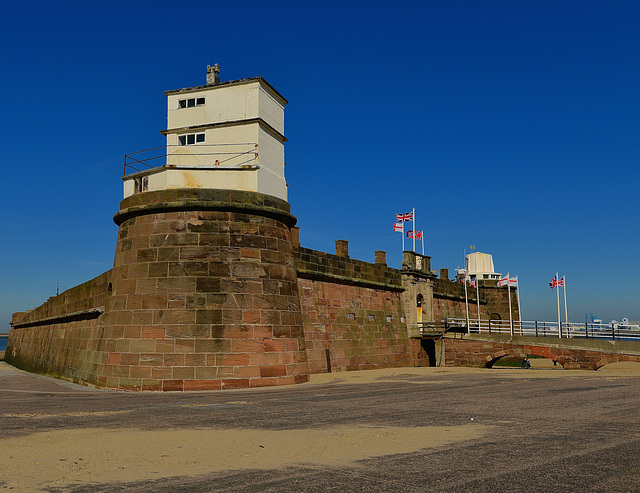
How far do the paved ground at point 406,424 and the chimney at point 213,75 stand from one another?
10.9 meters

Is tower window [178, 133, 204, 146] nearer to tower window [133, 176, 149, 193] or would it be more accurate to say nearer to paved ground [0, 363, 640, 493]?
tower window [133, 176, 149, 193]

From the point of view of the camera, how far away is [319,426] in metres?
8.38

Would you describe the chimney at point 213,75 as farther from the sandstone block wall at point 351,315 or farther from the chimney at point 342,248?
the chimney at point 342,248

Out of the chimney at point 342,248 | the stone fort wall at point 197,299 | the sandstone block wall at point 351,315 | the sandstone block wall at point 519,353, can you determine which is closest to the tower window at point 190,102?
the stone fort wall at point 197,299

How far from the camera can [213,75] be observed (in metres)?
19.4

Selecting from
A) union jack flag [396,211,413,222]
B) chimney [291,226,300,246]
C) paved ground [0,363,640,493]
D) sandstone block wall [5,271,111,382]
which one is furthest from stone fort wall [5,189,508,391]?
union jack flag [396,211,413,222]

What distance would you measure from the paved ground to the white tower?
6740 mm

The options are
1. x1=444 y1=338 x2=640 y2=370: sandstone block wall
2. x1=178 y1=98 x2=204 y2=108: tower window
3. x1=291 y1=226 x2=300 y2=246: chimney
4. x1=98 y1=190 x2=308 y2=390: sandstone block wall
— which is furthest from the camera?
x1=444 y1=338 x2=640 y2=370: sandstone block wall

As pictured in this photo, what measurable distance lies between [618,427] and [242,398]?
25.4 feet

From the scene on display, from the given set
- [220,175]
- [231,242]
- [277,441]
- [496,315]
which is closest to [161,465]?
[277,441]

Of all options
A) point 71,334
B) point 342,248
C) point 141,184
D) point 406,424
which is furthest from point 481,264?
point 406,424

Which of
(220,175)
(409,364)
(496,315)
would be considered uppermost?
(220,175)

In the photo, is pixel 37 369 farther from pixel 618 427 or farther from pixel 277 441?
pixel 618 427

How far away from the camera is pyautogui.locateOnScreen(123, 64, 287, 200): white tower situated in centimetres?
1764
